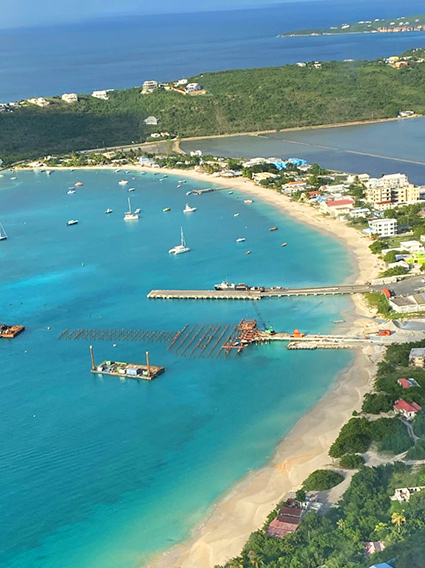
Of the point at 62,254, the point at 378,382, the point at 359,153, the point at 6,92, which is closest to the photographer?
the point at 378,382

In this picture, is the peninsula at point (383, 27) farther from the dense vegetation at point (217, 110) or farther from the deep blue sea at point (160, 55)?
the dense vegetation at point (217, 110)

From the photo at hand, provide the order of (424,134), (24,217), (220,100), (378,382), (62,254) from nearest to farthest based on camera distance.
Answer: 1. (378,382)
2. (62,254)
3. (24,217)
4. (424,134)
5. (220,100)

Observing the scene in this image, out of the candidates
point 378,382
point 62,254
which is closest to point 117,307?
point 62,254

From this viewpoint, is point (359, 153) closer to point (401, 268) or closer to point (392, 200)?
point (392, 200)

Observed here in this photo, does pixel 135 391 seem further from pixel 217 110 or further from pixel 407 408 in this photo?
pixel 217 110

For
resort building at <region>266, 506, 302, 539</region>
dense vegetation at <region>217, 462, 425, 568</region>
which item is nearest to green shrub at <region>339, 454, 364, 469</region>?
dense vegetation at <region>217, 462, 425, 568</region>

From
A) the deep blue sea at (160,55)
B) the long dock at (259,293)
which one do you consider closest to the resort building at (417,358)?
the long dock at (259,293)

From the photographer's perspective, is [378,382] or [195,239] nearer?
[378,382]
